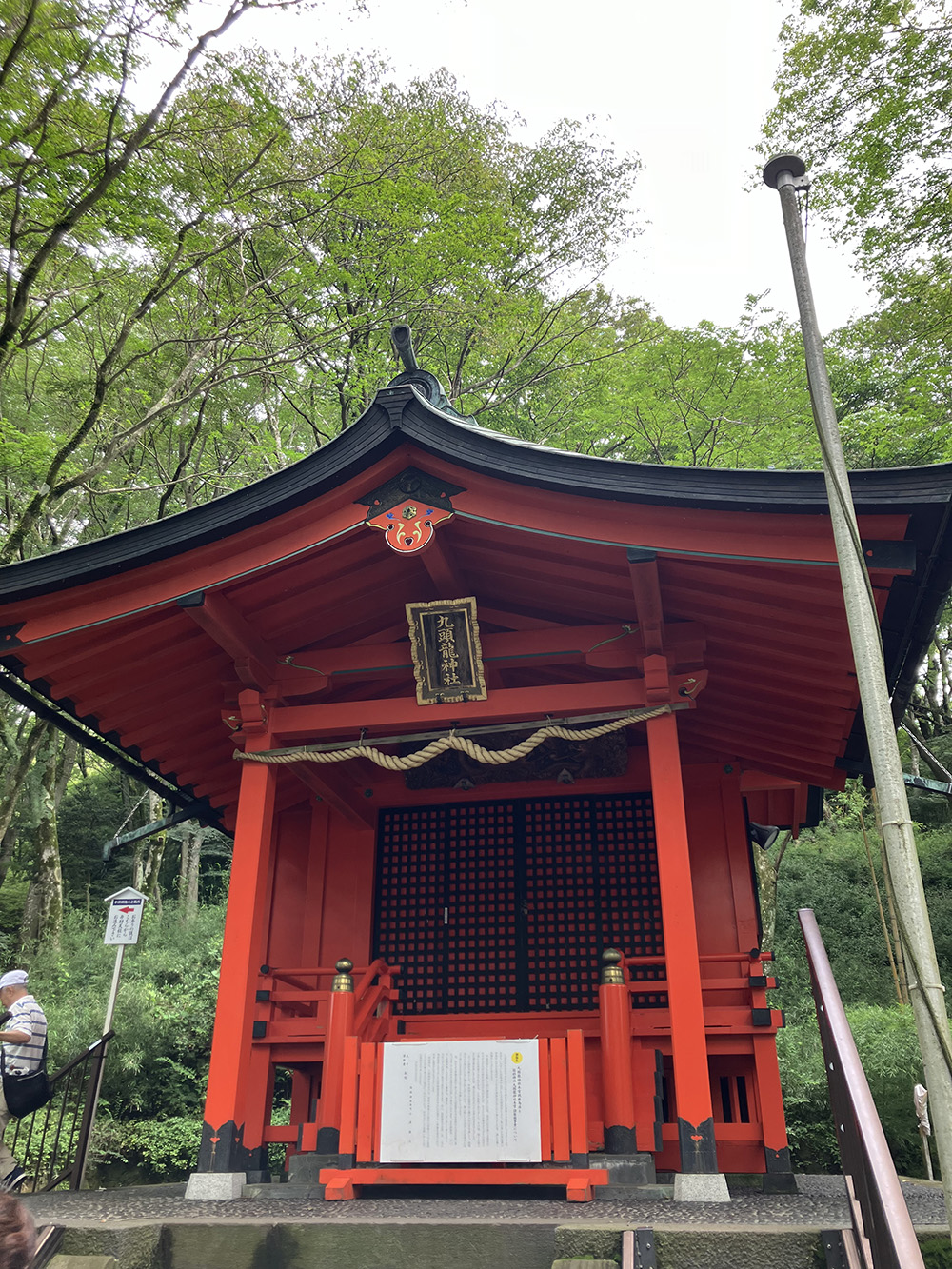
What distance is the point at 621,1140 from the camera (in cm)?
494

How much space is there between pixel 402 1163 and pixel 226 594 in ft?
12.0

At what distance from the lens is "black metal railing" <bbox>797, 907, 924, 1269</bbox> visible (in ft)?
7.69

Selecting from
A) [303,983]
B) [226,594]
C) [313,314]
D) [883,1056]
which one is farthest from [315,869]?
[313,314]

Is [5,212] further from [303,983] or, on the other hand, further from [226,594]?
[303,983]

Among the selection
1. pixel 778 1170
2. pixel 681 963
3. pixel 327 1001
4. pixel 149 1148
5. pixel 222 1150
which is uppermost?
pixel 681 963

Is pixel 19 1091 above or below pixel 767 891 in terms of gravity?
below

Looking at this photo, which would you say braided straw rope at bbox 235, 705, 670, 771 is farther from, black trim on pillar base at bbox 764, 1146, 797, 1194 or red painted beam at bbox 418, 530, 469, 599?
black trim on pillar base at bbox 764, 1146, 797, 1194

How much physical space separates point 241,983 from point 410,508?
10.7ft

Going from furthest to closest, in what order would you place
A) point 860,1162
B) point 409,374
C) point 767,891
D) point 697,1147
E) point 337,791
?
point 767,891, point 337,791, point 409,374, point 697,1147, point 860,1162

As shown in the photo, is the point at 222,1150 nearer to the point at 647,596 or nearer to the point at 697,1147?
the point at 697,1147

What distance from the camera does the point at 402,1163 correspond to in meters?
4.86

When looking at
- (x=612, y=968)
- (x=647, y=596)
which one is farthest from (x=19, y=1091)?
(x=647, y=596)

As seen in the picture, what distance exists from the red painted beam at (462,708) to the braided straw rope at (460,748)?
135 millimetres

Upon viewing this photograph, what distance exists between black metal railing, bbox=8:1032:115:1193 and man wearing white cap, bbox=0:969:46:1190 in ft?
2.19
